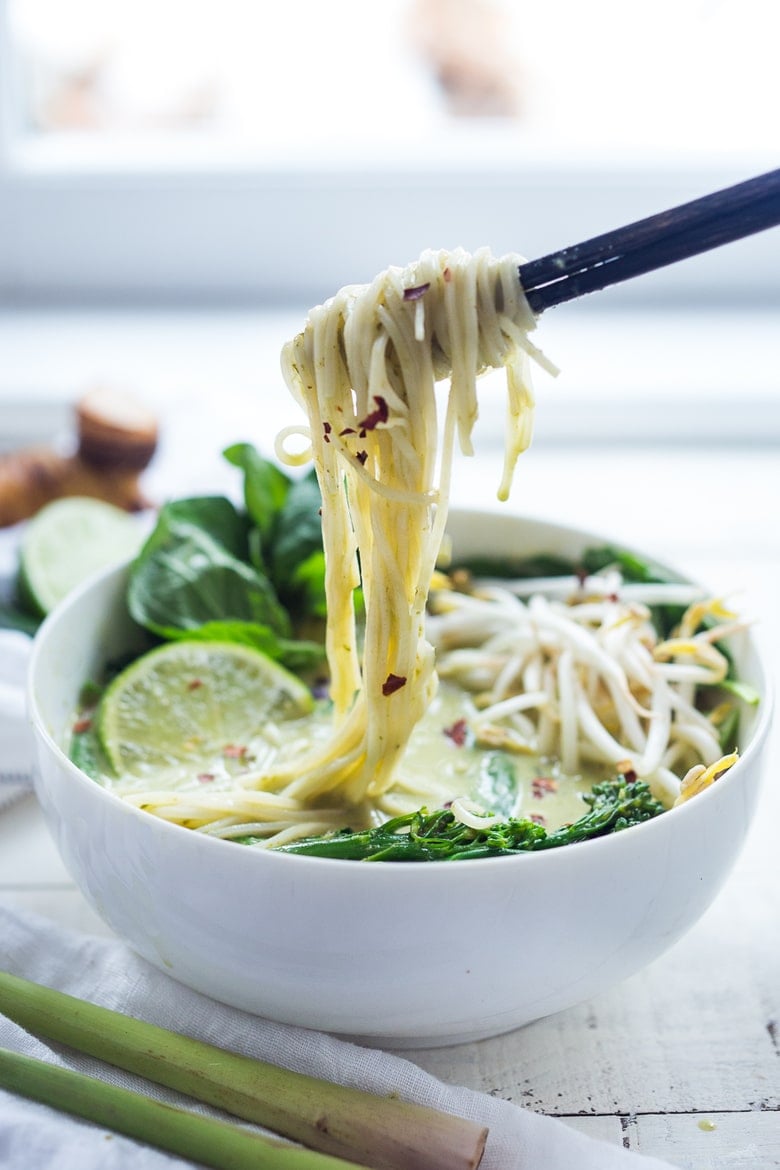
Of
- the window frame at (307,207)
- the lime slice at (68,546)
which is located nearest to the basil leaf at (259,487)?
the lime slice at (68,546)

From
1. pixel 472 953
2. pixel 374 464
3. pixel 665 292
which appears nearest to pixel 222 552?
pixel 374 464

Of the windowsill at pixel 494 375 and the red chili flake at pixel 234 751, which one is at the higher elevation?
the windowsill at pixel 494 375

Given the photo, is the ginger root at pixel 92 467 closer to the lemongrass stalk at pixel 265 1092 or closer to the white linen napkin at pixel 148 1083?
the white linen napkin at pixel 148 1083

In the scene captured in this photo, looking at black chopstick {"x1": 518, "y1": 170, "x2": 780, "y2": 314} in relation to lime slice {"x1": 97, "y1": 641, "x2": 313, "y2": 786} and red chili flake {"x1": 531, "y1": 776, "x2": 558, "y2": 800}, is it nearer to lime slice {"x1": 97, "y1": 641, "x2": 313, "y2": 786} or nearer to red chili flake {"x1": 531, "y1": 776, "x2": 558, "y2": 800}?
red chili flake {"x1": 531, "y1": 776, "x2": 558, "y2": 800}

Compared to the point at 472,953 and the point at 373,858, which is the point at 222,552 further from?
the point at 472,953

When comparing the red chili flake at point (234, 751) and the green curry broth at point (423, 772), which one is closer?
the green curry broth at point (423, 772)

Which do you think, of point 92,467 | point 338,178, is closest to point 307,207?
point 338,178
